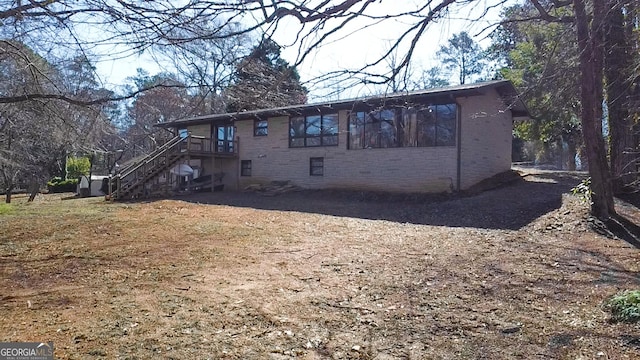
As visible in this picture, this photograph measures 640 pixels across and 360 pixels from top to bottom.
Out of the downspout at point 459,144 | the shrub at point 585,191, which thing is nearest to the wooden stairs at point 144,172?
the downspout at point 459,144

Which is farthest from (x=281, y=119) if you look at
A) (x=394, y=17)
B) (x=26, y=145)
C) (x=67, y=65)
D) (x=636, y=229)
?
(x=394, y=17)

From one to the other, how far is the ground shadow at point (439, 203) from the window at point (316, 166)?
0.97 metres

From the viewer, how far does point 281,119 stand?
755 inches

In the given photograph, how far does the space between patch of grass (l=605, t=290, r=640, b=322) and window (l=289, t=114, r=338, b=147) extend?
13.9 meters

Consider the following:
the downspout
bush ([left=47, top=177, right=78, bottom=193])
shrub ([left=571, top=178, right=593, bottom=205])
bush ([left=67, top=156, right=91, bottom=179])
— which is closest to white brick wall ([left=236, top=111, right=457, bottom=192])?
the downspout

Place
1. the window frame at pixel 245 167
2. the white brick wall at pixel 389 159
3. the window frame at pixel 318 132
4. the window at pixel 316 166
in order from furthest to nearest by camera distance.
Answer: the window frame at pixel 245 167
the window at pixel 316 166
the window frame at pixel 318 132
the white brick wall at pixel 389 159

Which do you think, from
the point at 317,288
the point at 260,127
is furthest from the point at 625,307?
the point at 260,127

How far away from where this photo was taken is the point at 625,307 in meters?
3.73

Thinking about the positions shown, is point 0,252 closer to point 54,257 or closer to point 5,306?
point 54,257

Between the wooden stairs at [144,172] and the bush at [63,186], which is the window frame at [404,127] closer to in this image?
the wooden stairs at [144,172]

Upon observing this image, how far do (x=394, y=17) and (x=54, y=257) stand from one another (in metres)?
6.07

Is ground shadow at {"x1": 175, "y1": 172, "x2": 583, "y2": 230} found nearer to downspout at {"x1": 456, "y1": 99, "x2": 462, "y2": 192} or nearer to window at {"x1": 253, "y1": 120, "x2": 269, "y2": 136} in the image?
downspout at {"x1": 456, "y1": 99, "x2": 462, "y2": 192}

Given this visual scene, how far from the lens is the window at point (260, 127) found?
19.9 m

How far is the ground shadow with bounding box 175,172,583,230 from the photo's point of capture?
10.7m
